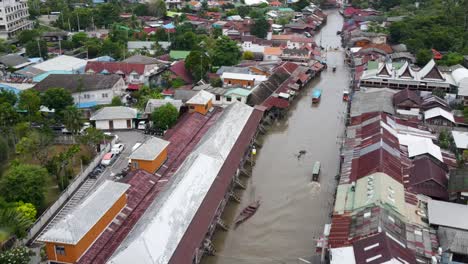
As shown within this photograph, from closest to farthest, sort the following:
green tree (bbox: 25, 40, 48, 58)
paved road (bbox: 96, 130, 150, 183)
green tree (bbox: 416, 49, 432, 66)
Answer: paved road (bbox: 96, 130, 150, 183)
green tree (bbox: 416, 49, 432, 66)
green tree (bbox: 25, 40, 48, 58)

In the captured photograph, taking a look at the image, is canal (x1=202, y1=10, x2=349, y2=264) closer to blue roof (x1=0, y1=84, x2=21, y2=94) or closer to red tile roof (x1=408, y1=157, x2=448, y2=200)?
red tile roof (x1=408, y1=157, x2=448, y2=200)

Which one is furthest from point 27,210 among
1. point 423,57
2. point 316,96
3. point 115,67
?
point 423,57

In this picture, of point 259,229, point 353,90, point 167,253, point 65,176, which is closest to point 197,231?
point 167,253

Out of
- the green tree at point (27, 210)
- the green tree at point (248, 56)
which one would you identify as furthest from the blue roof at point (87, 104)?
the green tree at point (248, 56)

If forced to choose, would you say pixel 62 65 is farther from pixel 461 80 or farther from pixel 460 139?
pixel 461 80

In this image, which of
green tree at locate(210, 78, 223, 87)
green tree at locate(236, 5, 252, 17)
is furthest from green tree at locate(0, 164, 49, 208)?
green tree at locate(236, 5, 252, 17)

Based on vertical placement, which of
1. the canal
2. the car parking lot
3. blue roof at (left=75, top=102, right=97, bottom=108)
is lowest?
the canal
